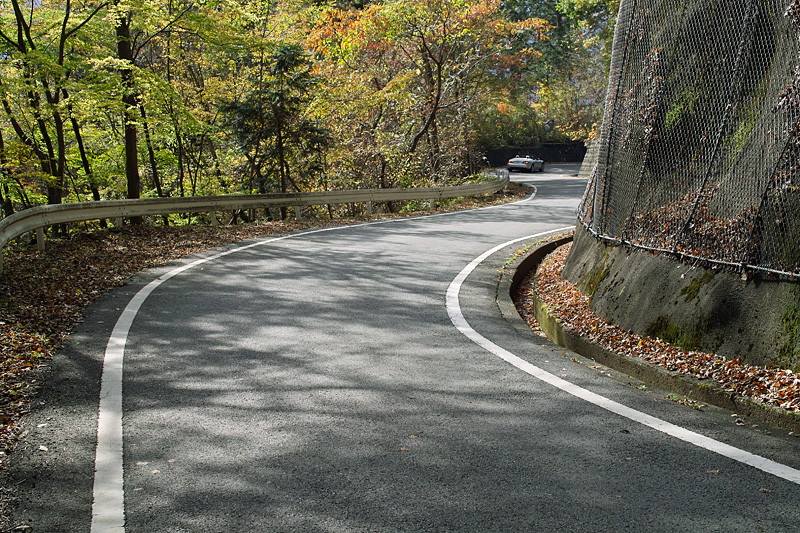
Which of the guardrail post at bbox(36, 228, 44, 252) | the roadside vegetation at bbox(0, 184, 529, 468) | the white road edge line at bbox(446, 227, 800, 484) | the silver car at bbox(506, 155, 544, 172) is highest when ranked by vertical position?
the silver car at bbox(506, 155, 544, 172)

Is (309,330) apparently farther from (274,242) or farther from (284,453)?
(274,242)

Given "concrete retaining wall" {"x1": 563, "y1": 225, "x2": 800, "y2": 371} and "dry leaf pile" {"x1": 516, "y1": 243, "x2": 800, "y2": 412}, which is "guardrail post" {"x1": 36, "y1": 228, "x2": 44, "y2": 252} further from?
"concrete retaining wall" {"x1": 563, "y1": 225, "x2": 800, "y2": 371}

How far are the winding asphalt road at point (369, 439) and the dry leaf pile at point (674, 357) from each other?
313 mm

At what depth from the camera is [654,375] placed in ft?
16.7

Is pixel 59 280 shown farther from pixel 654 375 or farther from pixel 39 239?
pixel 654 375

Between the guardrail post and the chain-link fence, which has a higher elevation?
the chain-link fence

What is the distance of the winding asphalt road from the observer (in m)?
3.14

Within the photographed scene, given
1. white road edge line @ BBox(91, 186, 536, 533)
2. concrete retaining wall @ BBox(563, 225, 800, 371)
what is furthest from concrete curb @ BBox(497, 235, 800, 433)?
white road edge line @ BBox(91, 186, 536, 533)

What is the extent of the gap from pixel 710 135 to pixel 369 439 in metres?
4.38

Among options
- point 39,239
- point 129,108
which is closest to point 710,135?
point 39,239

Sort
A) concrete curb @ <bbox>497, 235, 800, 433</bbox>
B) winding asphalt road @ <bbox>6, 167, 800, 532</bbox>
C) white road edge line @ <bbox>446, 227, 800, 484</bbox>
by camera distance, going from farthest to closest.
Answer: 1. concrete curb @ <bbox>497, 235, 800, 433</bbox>
2. white road edge line @ <bbox>446, 227, 800, 484</bbox>
3. winding asphalt road @ <bbox>6, 167, 800, 532</bbox>

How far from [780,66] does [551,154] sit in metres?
55.2

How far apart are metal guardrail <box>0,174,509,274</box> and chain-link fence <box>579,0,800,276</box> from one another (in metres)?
8.68

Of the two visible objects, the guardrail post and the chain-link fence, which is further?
the guardrail post
